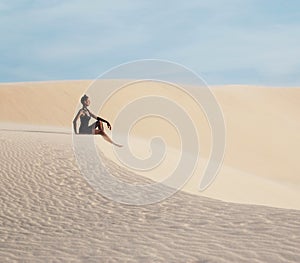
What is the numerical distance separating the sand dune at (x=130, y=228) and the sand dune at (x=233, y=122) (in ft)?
17.2

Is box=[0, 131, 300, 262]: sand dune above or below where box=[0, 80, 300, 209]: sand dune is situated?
below

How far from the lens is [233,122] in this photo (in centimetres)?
4144

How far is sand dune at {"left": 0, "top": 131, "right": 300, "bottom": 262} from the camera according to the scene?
734 cm

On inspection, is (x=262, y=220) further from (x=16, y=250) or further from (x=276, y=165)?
(x=276, y=165)

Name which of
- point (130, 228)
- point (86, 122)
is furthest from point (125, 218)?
point (86, 122)

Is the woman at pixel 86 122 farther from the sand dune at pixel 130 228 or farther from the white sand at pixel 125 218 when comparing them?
the sand dune at pixel 130 228

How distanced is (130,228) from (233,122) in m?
32.8

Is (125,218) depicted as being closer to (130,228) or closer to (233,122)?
(130,228)

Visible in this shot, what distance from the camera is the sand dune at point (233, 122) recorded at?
72.2 feet

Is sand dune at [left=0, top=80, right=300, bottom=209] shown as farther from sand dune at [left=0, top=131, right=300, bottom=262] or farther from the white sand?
sand dune at [left=0, top=131, right=300, bottom=262]

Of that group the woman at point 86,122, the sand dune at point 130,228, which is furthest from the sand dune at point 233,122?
the sand dune at point 130,228

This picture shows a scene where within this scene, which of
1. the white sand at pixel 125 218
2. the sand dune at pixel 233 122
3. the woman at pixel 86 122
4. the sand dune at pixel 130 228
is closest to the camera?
the sand dune at pixel 130 228

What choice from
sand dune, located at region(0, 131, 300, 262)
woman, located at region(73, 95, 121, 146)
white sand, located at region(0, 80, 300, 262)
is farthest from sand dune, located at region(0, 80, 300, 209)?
sand dune, located at region(0, 131, 300, 262)

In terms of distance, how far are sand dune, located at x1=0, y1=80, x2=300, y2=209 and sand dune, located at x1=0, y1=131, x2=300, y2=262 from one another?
523 cm
